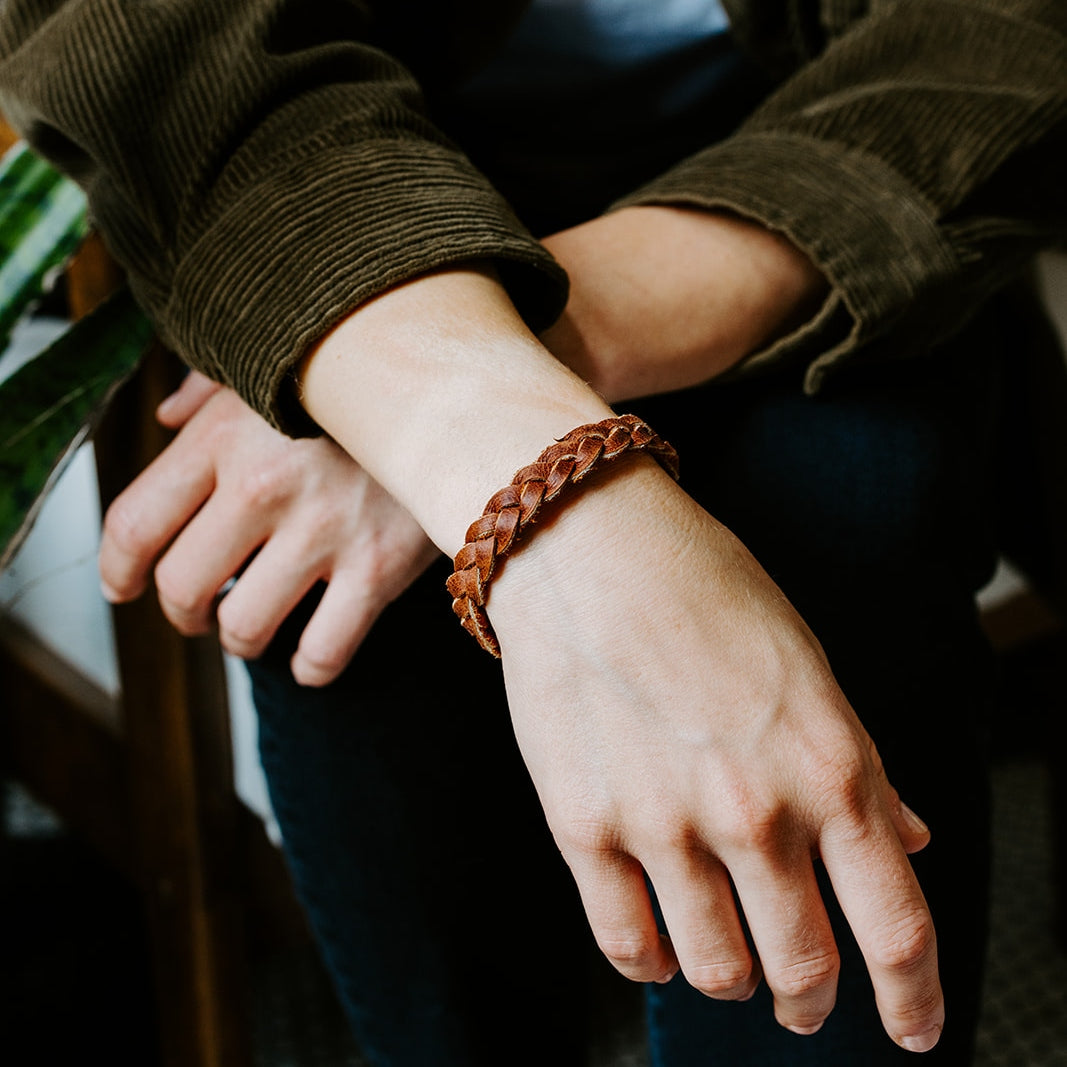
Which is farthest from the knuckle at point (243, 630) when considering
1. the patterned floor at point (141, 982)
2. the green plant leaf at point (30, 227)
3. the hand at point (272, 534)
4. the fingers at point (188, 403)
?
the patterned floor at point (141, 982)

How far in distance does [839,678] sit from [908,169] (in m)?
0.23

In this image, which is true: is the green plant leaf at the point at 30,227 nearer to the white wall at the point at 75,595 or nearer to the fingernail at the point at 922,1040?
the white wall at the point at 75,595

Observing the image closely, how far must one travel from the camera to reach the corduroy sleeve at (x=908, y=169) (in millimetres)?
452

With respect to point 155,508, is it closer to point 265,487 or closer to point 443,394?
point 265,487

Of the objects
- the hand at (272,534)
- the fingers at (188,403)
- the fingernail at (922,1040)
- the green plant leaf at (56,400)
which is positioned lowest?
the fingernail at (922,1040)

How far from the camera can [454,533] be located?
0.35 metres

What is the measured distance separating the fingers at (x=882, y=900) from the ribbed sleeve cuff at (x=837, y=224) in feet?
0.71

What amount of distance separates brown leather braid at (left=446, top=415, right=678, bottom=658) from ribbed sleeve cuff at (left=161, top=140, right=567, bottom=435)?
9cm

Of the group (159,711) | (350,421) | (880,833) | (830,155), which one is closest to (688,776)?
(880,833)

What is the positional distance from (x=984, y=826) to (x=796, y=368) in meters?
0.22

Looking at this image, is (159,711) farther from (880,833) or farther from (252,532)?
(880,833)

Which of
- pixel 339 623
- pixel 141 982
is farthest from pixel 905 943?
pixel 141 982

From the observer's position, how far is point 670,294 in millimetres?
458

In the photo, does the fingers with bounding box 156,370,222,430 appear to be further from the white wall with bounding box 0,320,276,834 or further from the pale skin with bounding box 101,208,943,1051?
the white wall with bounding box 0,320,276,834
